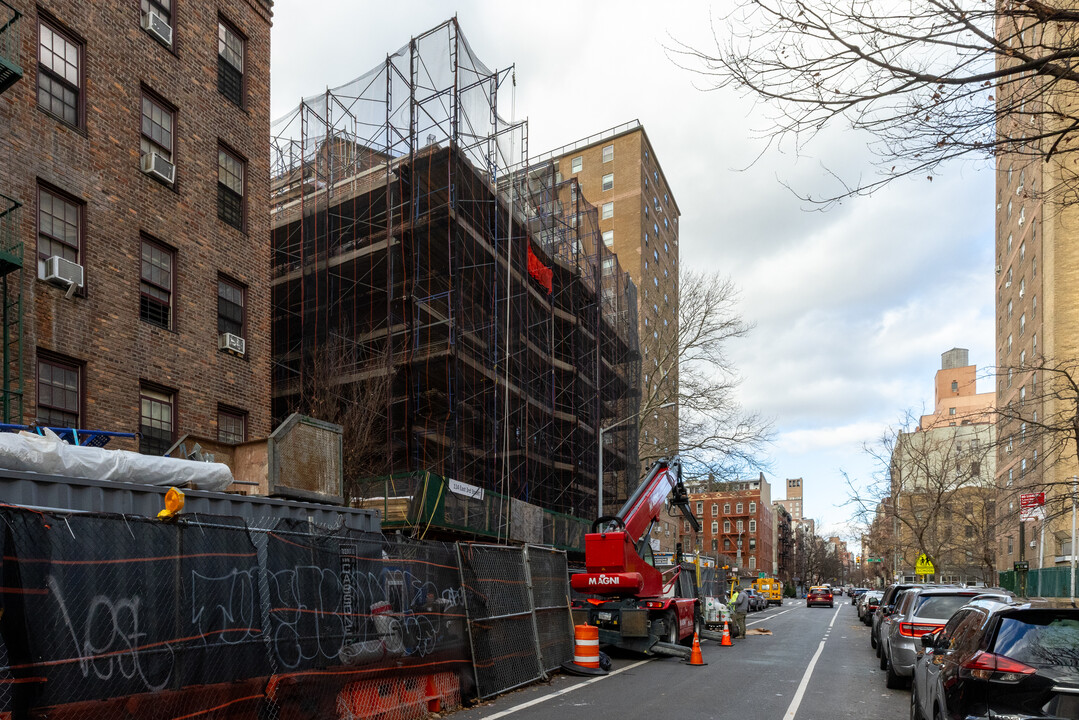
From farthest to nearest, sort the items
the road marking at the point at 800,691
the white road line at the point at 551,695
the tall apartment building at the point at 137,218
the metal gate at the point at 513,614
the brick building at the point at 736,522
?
the brick building at the point at 736,522, the tall apartment building at the point at 137,218, the metal gate at the point at 513,614, the road marking at the point at 800,691, the white road line at the point at 551,695

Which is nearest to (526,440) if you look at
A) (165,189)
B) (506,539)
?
(506,539)

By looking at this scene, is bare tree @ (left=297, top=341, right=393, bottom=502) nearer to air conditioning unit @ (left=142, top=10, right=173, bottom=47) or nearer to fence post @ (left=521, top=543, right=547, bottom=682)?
fence post @ (left=521, top=543, right=547, bottom=682)

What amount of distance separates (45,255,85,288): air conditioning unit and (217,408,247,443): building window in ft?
14.3

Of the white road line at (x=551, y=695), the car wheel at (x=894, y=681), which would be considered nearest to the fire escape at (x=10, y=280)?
the white road line at (x=551, y=695)

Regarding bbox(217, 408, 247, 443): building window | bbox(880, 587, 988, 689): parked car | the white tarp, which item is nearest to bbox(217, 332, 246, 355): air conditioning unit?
bbox(217, 408, 247, 443): building window

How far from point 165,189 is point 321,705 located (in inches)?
482

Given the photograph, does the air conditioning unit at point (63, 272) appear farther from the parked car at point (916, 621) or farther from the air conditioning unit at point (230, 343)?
the parked car at point (916, 621)

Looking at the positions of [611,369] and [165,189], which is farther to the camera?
[611,369]

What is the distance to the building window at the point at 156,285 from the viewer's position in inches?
643

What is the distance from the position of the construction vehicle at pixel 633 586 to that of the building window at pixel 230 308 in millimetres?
9242

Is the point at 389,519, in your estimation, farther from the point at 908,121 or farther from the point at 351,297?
the point at 908,121

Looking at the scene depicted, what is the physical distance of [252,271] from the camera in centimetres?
1931

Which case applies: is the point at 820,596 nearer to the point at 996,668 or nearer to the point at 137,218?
the point at 137,218

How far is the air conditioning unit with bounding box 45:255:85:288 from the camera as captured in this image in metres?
14.0
